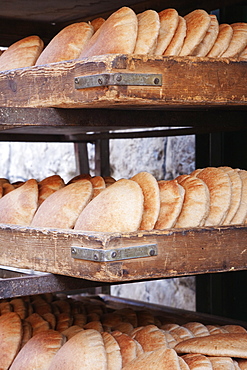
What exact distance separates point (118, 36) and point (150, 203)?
573 millimetres

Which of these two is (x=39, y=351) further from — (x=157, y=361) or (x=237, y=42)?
(x=237, y=42)

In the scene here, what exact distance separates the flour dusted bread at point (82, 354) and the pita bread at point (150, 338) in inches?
7.7

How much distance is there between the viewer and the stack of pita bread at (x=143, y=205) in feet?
7.13

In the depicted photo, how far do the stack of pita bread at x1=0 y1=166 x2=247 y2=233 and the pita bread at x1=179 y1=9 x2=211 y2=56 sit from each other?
1.55 feet

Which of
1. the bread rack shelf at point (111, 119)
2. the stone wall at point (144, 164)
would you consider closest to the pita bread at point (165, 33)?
the bread rack shelf at point (111, 119)

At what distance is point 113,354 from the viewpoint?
7.60ft

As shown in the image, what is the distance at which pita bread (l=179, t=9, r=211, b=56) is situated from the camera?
2270 millimetres

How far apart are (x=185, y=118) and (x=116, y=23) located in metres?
0.80

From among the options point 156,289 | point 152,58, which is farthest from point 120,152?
point 152,58

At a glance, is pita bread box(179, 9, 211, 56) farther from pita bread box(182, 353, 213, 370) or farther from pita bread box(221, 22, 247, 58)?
pita bread box(182, 353, 213, 370)

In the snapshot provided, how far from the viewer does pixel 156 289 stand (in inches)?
179

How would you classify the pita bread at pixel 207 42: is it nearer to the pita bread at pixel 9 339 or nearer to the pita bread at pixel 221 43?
the pita bread at pixel 221 43

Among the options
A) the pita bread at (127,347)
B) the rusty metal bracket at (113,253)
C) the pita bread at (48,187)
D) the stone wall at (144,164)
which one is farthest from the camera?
the stone wall at (144,164)

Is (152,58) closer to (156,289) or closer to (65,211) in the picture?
(65,211)
